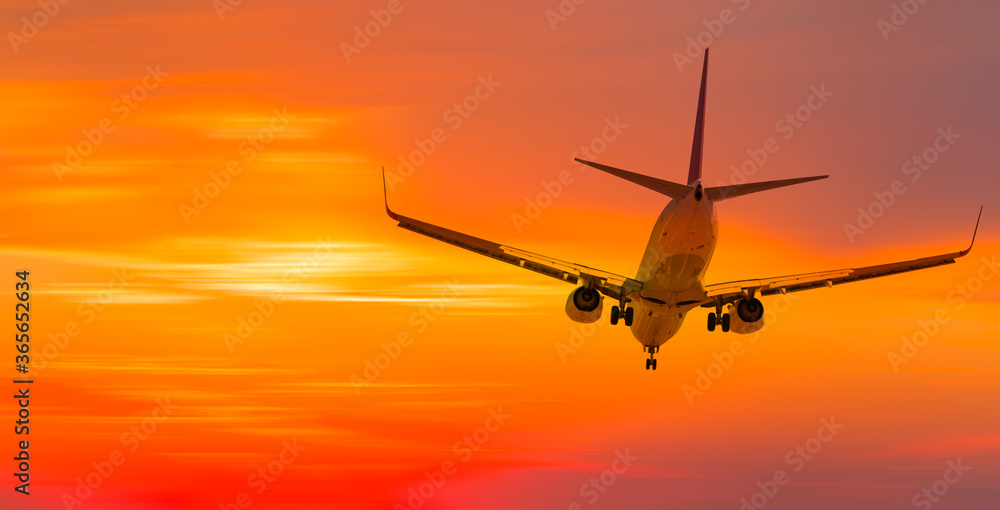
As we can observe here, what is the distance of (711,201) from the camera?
69.9 m

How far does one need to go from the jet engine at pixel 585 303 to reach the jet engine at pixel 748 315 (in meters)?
7.14

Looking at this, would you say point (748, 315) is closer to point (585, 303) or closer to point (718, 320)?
point (718, 320)

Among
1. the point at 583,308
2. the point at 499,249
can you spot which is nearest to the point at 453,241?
the point at 499,249

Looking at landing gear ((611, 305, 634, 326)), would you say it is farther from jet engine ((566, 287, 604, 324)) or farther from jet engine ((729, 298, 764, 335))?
jet engine ((729, 298, 764, 335))

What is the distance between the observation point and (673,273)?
2820 inches

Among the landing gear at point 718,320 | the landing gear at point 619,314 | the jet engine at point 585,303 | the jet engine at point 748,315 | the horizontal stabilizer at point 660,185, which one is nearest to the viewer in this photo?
the horizontal stabilizer at point 660,185

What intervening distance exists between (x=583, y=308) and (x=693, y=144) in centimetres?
1483

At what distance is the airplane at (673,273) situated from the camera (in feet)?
227

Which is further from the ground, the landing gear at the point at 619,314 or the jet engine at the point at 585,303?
the landing gear at the point at 619,314

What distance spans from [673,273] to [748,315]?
8477mm

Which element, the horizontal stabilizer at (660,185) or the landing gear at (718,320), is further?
the landing gear at (718,320)

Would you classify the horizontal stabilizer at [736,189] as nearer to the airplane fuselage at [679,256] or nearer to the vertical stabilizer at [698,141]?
the airplane fuselage at [679,256]

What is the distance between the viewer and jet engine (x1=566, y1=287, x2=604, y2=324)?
77.9m

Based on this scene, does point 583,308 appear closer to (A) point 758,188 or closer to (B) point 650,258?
(B) point 650,258
